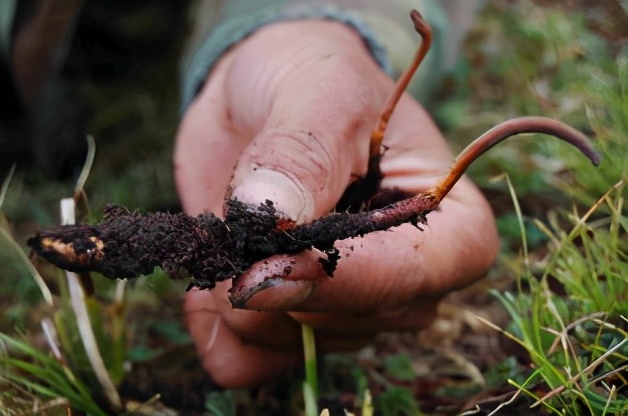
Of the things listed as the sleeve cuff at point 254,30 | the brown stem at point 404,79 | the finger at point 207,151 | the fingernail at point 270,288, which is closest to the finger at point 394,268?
the fingernail at point 270,288

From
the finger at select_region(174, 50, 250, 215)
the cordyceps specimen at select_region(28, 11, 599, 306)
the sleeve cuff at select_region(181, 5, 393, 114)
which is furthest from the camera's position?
the sleeve cuff at select_region(181, 5, 393, 114)

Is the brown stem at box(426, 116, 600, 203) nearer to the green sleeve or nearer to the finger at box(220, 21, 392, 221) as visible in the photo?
the finger at box(220, 21, 392, 221)

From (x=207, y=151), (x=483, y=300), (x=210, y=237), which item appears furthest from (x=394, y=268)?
(x=483, y=300)

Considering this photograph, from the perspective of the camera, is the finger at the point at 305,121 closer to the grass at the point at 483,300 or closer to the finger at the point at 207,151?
the finger at the point at 207,151

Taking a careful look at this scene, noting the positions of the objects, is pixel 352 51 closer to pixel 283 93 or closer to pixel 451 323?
pixel 283 93

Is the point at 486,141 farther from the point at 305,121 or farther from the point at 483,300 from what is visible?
the point at 483,300

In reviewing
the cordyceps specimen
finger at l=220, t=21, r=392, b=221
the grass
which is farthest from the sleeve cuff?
the cordyceps specimen
